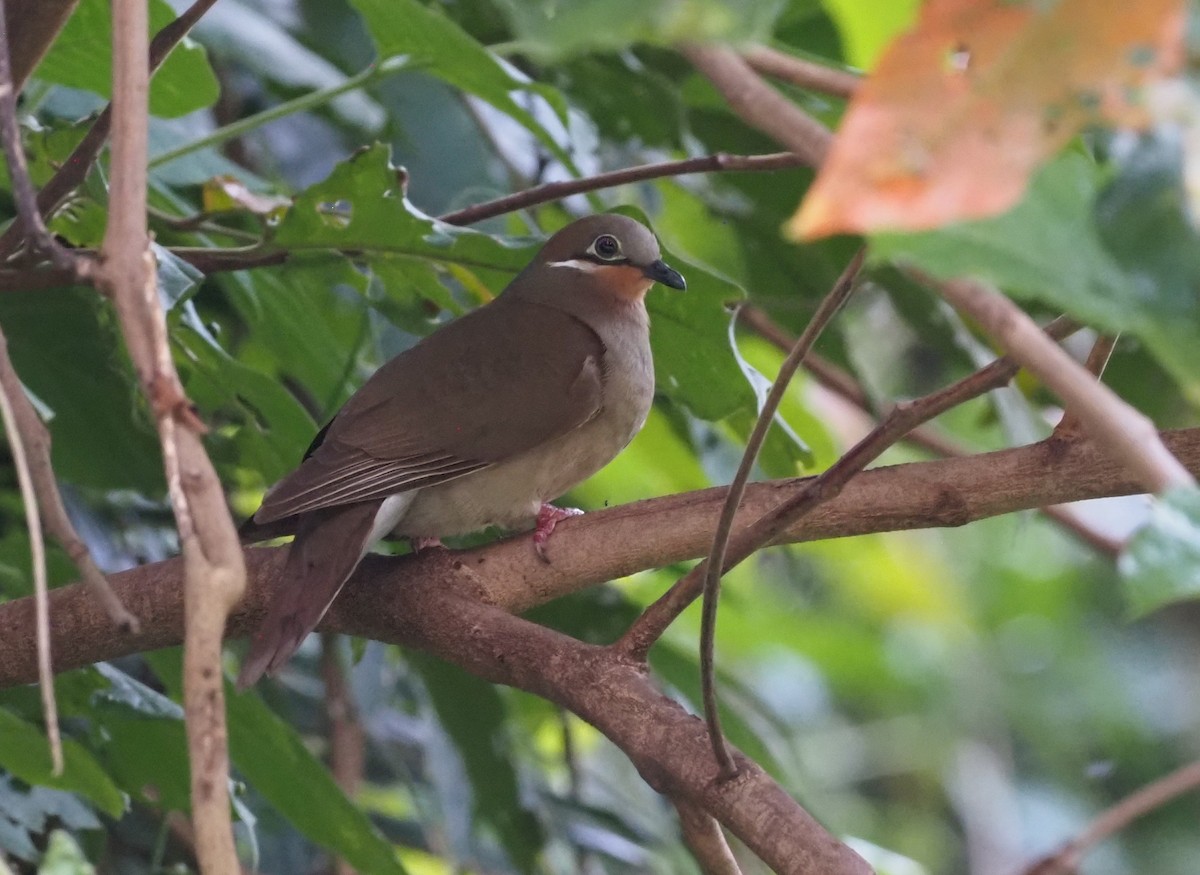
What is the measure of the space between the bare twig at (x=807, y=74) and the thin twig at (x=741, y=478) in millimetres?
248

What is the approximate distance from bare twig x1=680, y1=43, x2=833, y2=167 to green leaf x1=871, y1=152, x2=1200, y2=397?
0.14 metres

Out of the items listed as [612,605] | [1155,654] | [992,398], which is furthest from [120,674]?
[1155,654]

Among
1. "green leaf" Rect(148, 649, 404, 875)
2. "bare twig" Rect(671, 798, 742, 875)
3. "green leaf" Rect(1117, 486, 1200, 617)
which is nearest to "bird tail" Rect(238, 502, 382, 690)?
"green leaf" Rect(148, 649, 404, 875)

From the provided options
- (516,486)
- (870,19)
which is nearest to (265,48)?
(516,486)

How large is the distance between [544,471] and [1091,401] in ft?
7.32

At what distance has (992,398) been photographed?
286cm

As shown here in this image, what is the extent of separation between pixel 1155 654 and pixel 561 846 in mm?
5581

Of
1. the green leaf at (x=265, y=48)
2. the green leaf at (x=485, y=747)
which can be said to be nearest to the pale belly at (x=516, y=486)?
the green leaf at (x=485, y=747)

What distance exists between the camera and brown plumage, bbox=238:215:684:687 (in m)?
2.73

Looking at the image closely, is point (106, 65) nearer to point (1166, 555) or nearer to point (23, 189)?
point (23, 189)

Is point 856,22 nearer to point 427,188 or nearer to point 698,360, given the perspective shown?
point 698,360

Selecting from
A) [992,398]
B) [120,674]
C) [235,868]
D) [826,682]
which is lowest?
[235,868]

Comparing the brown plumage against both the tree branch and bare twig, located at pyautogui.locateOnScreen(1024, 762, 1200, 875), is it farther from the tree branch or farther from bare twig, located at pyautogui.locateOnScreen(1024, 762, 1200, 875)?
bare twig, located at pyautogui.locateOnScreen(1024, 762, 1200, 875)

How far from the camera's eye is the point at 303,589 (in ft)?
7.65
